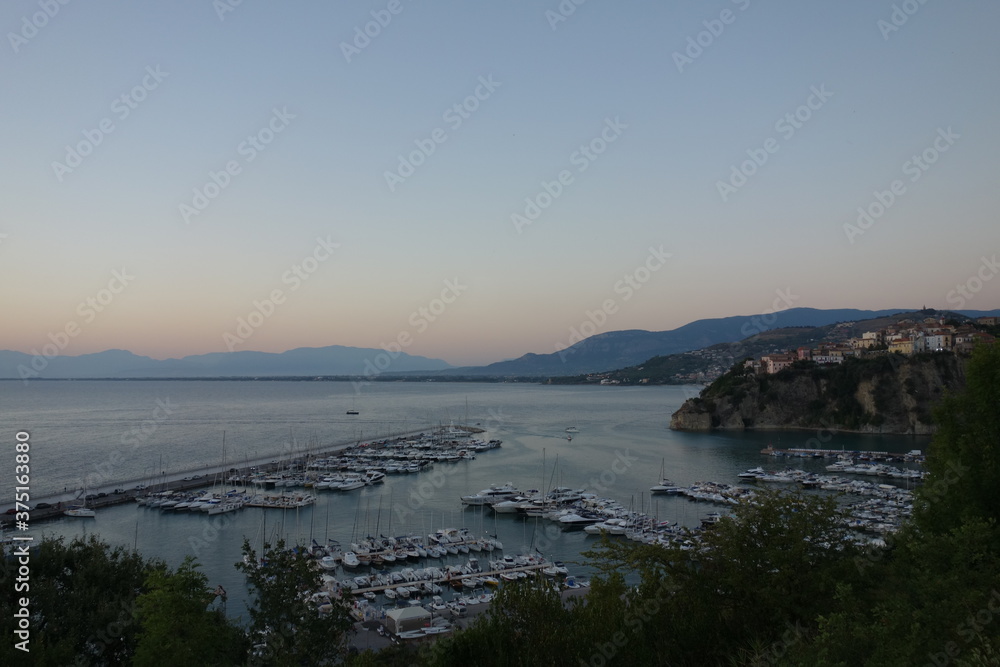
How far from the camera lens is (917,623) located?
A: 4.17m

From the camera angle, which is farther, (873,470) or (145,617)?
(873,470)

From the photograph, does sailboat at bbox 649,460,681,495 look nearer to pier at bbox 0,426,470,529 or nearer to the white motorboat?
pier at bbox 0,426,470,529

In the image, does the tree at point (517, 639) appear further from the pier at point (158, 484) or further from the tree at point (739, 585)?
the pier at point (158, 484)

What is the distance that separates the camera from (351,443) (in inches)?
1634

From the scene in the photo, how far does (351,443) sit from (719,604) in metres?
37.6

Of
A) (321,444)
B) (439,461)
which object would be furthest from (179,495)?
(321,444)

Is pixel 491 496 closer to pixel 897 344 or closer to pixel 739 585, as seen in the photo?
pixel 739 585

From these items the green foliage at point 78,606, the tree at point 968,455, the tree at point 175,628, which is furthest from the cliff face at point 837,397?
the green foliage at point 78,606

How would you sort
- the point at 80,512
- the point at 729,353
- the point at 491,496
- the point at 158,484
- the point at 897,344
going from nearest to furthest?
the point at 80,512
the point at 491,496
the point at 158,484
the point at 897,344
the point at 729,353

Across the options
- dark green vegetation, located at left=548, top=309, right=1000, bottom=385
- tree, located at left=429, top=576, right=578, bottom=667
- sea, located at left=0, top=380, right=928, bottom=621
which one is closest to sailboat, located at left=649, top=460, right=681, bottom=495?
sea, located at left=0, top=380, right=928, bottom=621

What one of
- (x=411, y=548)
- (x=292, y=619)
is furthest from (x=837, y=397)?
Result: (x=292, y=619)

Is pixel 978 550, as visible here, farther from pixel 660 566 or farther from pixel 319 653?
pixel 319 653

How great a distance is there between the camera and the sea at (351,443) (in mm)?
19234

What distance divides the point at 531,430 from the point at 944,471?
1664 inches
